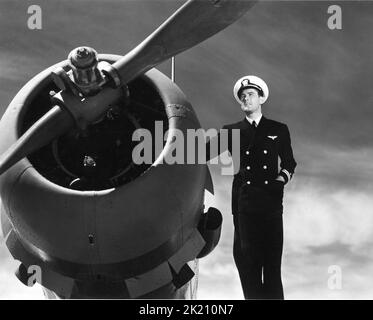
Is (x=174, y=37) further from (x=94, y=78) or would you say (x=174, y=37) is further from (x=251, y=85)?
(x=251, y=85)

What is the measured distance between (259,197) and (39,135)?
9.31 feet

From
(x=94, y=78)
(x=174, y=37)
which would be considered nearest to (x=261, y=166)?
(x=174, y=37)

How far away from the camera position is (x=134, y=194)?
25.3 feet

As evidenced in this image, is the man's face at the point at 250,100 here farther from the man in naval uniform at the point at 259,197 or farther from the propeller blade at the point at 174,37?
the propeller blade at the point at 174,37

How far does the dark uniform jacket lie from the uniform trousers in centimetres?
12

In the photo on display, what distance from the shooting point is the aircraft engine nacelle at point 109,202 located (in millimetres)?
7715

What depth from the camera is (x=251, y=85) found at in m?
9.06

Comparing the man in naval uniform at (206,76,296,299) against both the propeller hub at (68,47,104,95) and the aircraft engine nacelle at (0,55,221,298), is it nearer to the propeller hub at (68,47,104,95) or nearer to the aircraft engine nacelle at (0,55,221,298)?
the aircraft engine nacelle at (0,55,221,298)

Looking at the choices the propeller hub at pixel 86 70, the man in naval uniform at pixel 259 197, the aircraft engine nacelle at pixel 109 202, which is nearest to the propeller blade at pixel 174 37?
the propeller hub at pixel 86 70

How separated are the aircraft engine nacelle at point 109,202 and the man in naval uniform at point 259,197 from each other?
43 centimetres

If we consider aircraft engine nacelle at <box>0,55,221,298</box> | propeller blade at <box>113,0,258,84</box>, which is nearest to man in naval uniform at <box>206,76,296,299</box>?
aircraft engine nacelle at <box>0,55,221,298</box>
